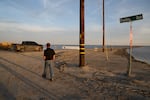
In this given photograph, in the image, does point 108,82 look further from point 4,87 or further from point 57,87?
point 4,87

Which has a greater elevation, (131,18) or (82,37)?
(131,18)

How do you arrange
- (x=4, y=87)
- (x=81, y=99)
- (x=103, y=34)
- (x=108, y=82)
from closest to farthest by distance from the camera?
(x=81, y=99), (x=4, y=87), (x=108, y=82), (x=103, y=34)

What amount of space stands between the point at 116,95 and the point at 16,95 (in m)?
3.39

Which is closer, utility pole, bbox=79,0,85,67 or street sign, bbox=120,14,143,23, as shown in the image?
street sign, bbox=120,14,143,23

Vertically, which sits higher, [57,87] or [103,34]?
[103,34]

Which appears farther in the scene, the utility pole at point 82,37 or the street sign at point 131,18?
the utility pole at point 82,37

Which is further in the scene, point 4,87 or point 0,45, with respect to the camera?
point 0,45

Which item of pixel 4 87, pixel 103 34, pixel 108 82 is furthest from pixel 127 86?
pixel 103 34

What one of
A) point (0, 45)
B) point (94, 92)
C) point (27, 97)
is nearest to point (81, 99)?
point (94, 92)

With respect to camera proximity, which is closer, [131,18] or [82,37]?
[131,18]

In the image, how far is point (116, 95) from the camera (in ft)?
23.5

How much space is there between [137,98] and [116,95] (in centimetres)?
71

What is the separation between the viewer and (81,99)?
661 centimetres

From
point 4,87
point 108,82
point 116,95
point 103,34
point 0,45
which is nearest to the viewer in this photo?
point 116,95
